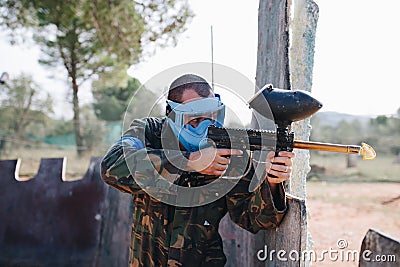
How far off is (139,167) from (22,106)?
898 inches

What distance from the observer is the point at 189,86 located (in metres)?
1.91

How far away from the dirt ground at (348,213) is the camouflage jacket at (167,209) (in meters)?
2.40

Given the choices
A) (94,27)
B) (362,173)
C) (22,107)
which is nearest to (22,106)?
(22,107)

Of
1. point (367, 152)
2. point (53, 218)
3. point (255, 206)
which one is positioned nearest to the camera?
point (367, 152)

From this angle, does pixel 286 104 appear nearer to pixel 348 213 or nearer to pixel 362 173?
pixel 348 213

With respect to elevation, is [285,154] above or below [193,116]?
below

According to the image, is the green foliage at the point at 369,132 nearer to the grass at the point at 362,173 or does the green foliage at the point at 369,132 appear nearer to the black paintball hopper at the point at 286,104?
the grass at the point at 362,173

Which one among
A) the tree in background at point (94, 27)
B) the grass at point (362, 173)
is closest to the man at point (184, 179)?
the tree in background at point (94, 27)

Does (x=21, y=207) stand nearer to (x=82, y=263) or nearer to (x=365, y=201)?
(x=82, y=263)

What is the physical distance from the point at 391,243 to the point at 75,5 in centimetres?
1229

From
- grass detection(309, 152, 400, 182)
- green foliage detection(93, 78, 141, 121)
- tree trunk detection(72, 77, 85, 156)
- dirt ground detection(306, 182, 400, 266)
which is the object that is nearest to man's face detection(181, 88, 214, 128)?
dirt ground detection(306, 182, 400, 266)

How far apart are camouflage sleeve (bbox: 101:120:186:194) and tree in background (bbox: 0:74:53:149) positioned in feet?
68.8

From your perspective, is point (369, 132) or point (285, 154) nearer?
point (285, 154)

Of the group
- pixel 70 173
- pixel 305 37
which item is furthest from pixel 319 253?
pixel 70 173
